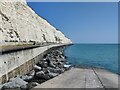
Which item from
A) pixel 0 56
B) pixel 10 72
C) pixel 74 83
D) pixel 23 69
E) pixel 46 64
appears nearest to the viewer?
pixel 74 83

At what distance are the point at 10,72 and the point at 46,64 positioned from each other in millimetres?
5741

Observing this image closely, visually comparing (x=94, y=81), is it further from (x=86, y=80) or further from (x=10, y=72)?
(x=10, y=72)

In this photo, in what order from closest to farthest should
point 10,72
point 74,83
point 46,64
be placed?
1. point 74,83
2. point 10,72
3. point 46,64

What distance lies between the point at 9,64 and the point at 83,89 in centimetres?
A: 708

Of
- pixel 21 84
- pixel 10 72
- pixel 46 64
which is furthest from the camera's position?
pixel 46 64

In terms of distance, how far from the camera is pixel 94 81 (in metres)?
4.52

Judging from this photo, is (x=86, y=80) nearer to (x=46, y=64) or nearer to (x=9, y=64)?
(x=9, y=64)

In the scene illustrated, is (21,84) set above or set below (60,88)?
below

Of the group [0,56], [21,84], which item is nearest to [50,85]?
[21,84]

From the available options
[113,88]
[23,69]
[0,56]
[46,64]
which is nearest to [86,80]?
[113,88]

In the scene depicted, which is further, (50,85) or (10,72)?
(10,72)

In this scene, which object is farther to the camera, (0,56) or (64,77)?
(0,56)

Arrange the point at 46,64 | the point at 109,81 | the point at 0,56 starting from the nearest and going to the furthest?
1. the point at 109,81
2. the point at 0,56
3. the point at 46,64

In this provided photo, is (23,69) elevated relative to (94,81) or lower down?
lower down
